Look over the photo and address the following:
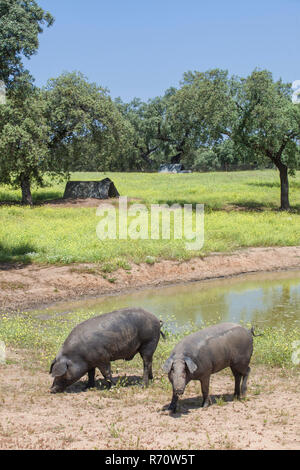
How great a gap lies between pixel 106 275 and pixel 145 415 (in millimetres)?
12973

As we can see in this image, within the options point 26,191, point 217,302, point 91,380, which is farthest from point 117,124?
point 91,380

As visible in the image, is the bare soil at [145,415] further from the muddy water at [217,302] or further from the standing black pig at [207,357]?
the muddy water at [217,302]

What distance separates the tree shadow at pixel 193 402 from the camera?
28.0ft

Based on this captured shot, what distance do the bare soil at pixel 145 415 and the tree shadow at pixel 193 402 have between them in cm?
2

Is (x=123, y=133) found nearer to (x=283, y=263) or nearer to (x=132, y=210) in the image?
(x=132, y=210)

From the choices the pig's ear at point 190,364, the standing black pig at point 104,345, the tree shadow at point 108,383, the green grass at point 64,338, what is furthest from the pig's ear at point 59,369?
the pig's ear at point 190,364

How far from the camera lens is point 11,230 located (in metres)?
26.8

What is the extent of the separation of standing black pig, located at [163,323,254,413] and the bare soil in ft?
1.50

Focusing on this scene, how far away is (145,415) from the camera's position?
831 centimetres

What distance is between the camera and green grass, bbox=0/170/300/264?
2292cm

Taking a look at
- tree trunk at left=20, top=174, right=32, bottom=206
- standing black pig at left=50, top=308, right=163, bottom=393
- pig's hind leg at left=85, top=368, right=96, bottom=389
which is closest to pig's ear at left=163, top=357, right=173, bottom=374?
standing black pig at left=50, top=308, right=163, bottom=393

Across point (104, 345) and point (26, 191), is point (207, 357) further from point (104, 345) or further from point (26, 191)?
point (26, 191)

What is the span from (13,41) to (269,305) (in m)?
13.5

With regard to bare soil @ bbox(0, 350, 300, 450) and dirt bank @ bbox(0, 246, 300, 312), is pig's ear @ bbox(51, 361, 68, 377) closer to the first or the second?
bare soil @ bbox(0, 350, 300, 450)
